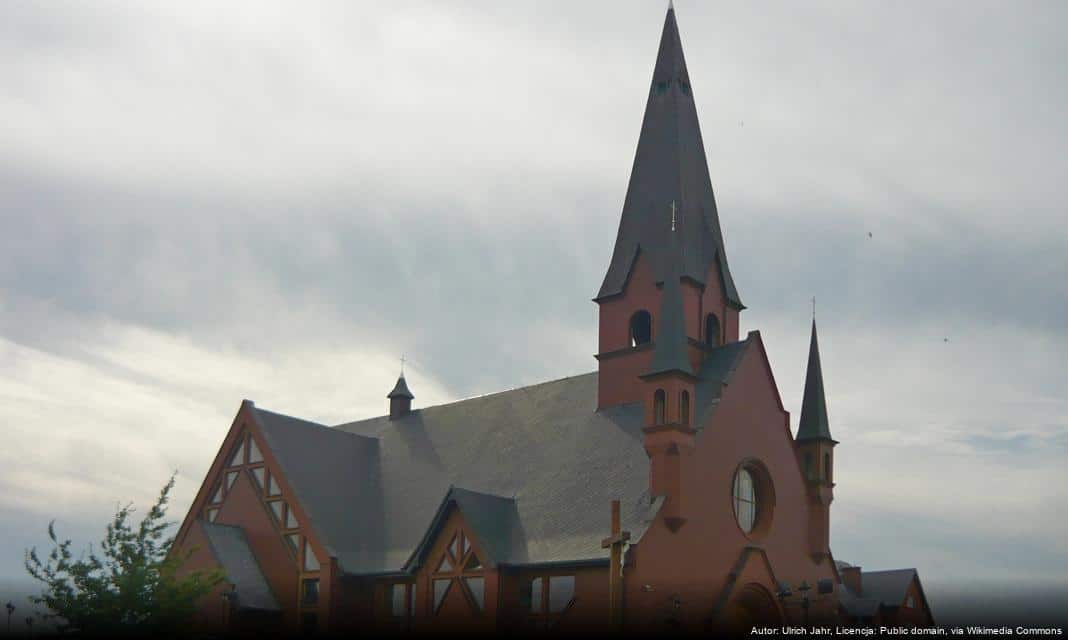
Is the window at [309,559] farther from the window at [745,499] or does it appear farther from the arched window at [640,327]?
the window at [745,499]

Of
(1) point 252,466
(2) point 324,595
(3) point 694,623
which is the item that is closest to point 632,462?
(3) point 694,623

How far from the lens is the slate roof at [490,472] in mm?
41594

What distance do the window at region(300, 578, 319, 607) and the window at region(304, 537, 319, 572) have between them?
400 mm

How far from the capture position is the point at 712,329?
48344mm

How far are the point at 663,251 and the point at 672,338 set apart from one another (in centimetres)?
737

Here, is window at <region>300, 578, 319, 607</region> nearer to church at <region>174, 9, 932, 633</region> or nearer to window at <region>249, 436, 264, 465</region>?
church at <region>174, 9, 932, 633</region>

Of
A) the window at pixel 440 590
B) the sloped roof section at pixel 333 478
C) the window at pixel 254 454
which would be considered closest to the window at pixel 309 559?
the sloped roof section at pixel 333 478

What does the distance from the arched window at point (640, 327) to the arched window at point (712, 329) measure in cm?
234

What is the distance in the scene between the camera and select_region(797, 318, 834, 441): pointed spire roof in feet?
156

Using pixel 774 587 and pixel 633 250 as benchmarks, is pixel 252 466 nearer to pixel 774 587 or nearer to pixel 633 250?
pixel 633 250

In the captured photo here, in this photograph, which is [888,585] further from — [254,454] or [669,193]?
[254,454]

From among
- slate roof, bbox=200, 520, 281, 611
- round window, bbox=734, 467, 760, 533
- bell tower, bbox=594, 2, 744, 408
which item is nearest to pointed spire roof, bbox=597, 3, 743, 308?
bell tower, bbox=594, 2, 744, 408

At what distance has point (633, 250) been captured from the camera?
49062 mm

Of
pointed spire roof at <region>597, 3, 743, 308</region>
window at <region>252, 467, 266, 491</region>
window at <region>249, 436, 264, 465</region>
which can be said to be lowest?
window at <region>252, 467, 266, 491</region>
